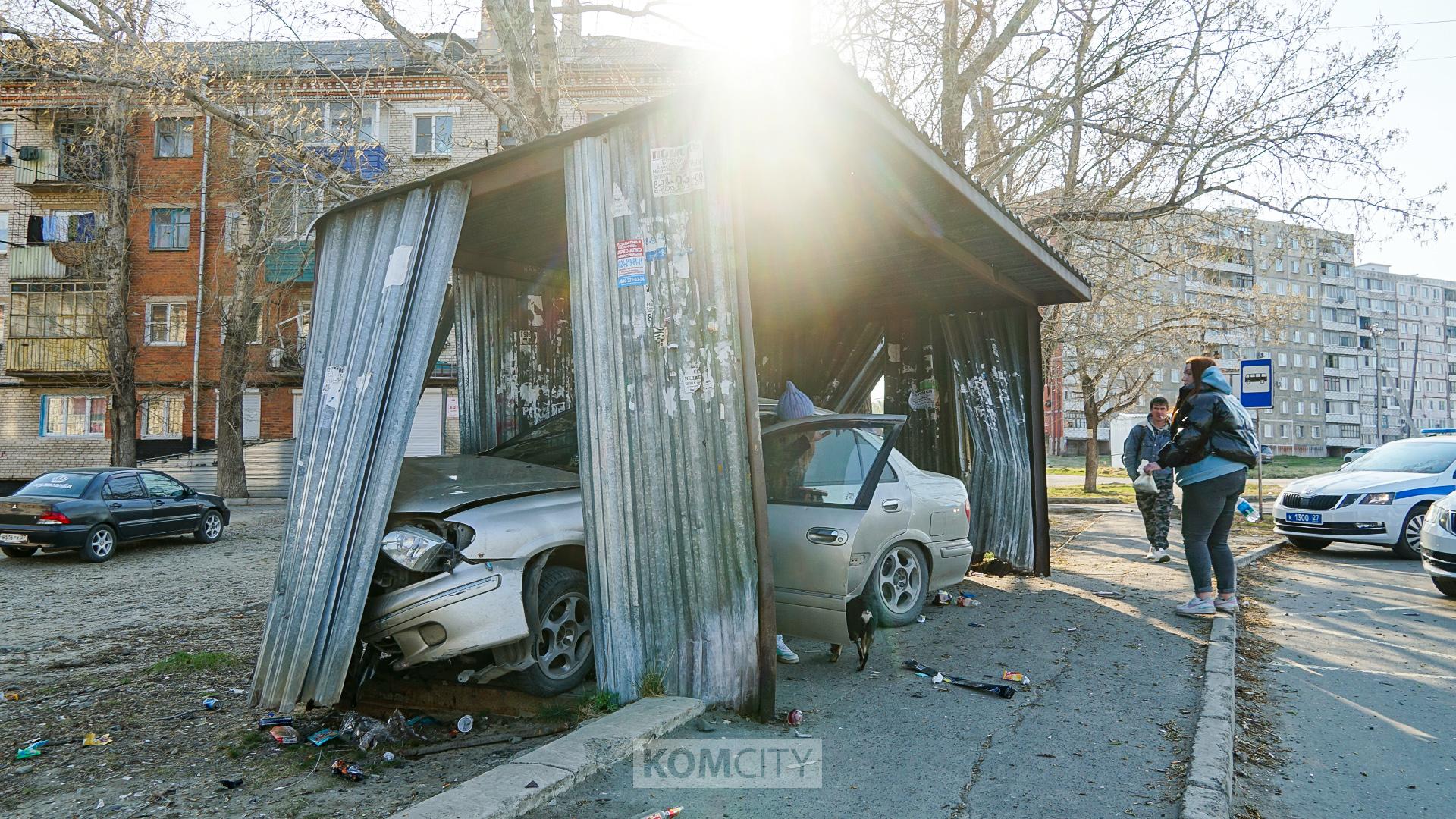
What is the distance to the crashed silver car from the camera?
445cm

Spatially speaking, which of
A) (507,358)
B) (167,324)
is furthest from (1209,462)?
(167,324)

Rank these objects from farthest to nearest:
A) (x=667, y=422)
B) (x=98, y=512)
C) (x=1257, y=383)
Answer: (x=1257, y=383) < (x=98, y=512) < (x=667, y=422)

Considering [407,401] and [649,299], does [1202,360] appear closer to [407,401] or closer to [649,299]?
[649,299]

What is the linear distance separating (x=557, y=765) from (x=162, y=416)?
32739 millimetres

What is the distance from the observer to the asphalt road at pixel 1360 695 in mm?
3867

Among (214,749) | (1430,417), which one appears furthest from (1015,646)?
(1430,417)

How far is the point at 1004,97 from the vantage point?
45.1ft

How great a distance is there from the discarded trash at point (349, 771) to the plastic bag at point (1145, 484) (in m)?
8.89

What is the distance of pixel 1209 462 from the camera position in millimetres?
6641

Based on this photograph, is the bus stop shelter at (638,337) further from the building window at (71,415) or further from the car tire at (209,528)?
the building window at (71,415)

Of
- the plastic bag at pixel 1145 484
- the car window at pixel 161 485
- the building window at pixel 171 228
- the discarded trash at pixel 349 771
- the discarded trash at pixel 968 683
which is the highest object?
the building window at pixel 171 228

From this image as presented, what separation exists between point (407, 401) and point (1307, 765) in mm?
5082

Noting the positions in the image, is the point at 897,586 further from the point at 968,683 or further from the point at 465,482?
the point at 465,482

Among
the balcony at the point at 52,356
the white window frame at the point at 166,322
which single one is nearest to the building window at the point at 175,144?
the white window frame at the point at 166,322
